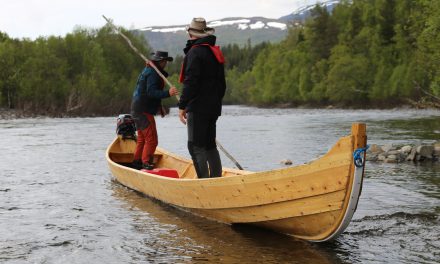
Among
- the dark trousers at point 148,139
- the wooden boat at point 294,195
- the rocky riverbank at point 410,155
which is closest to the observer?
the wooden boat at point 294,195

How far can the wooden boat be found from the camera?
18.3 feet

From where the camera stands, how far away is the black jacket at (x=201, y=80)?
24.2ft

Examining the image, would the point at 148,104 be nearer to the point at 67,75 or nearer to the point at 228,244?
the point at 228,244

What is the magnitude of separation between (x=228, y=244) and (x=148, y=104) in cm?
470

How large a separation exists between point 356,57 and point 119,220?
85.3 metres

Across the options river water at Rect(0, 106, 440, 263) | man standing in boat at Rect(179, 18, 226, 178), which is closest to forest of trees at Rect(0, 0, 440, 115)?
river water at Rect(0, 106, 440, 263)

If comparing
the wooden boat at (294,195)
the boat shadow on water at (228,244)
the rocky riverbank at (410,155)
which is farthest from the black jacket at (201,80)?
the rocky riverbank at (410,155)

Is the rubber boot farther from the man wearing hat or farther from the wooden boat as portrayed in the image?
the man wearing hat

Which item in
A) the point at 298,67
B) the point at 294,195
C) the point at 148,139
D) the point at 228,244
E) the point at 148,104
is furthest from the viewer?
the point at 298,67

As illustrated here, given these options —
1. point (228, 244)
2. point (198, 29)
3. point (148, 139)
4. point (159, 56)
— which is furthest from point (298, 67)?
point (228, 244)

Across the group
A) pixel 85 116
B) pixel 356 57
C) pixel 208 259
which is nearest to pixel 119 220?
pixel 208 259

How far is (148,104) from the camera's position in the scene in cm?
1066

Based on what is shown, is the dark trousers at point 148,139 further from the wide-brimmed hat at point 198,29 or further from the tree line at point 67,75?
the tree line at point 67,75

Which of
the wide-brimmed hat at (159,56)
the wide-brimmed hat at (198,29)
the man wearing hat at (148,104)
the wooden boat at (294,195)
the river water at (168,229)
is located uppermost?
the wide-brimmed hat at (198,29)
